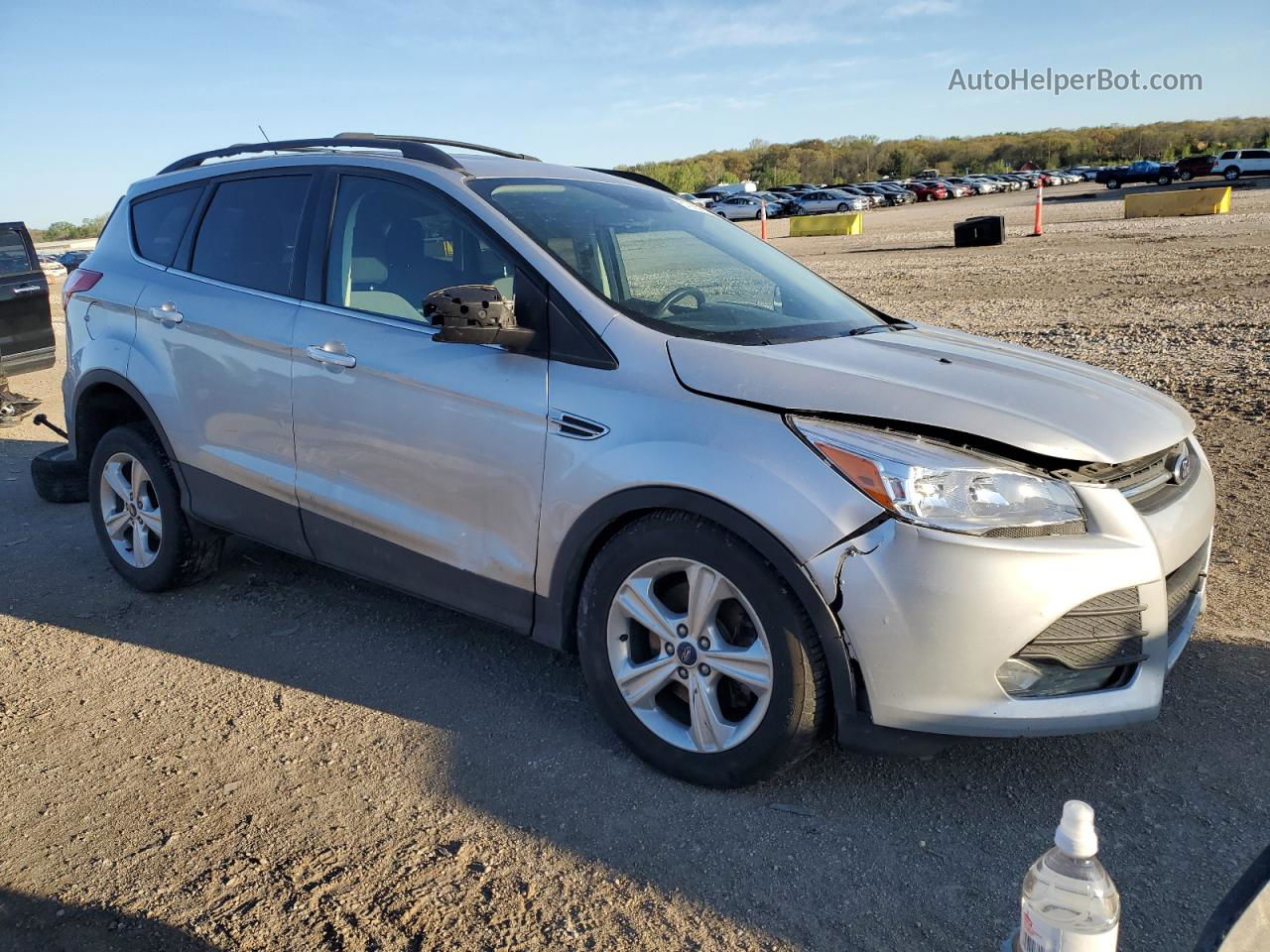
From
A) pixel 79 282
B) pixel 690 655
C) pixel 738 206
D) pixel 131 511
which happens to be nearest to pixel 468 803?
pixel 690 655

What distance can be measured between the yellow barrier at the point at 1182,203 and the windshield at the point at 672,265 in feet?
105

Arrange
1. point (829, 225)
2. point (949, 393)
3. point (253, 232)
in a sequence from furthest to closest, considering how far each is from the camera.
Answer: point (829, 225)
point (253, 232)
point (949, 393)

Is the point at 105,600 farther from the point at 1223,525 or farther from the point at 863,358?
the point at 1223,525

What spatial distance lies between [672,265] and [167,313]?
2239mm

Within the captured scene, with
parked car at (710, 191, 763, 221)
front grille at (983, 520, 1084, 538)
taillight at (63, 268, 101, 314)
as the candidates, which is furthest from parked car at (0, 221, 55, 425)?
parked car at (710, 191, 763, 221)

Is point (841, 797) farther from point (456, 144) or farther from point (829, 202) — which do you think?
point (829, 202)

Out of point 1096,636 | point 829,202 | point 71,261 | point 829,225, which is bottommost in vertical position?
point 1096,636

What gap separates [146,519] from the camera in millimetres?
4840

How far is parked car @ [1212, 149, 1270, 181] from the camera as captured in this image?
5569 centimetres

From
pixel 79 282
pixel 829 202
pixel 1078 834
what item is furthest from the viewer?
pixel 829 202

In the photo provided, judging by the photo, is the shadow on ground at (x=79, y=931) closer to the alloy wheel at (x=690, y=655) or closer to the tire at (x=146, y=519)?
the alloy wheel at (x=690, y=655)

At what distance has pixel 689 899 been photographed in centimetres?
261

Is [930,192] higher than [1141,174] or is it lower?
lower

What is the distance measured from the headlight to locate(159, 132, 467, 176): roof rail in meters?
2.01
